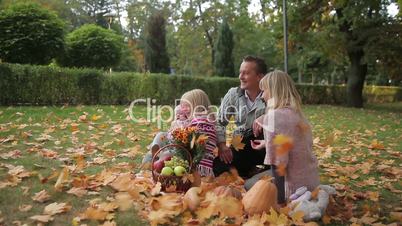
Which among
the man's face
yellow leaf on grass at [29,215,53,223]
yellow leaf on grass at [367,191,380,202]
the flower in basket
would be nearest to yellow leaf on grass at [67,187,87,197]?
yellow leaf on grass at [29,215,53,223]

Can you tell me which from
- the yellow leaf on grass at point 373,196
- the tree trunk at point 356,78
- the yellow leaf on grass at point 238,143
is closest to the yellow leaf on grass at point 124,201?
the yellow leaf on grass at point 238,143

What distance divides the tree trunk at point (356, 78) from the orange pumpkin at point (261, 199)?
19.1m

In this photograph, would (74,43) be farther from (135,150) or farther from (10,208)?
(10,208)

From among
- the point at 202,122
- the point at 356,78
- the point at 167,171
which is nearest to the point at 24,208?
the point at 167,171

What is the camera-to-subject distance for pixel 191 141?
4.00 metres

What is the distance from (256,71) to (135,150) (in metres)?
2.36

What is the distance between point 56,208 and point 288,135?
197cm

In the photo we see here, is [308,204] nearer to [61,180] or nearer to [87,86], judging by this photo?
[61,180]

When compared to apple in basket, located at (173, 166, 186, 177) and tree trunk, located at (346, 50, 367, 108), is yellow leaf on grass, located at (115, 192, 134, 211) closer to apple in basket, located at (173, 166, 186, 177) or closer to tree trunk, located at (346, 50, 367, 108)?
apple in basket, located at (173, 166, 186, 177)

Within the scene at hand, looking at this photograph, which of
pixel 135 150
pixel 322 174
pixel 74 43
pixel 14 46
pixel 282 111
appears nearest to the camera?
pixel 282 111

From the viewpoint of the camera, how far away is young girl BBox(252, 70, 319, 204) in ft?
11.5

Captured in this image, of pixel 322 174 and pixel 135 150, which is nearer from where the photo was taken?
pixel 322 174

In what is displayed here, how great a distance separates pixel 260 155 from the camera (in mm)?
4629


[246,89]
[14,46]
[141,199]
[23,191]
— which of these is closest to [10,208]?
[23,191]
